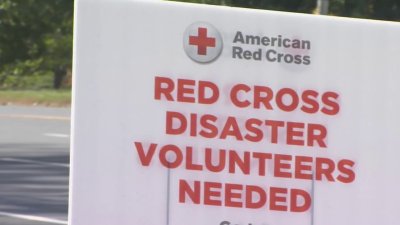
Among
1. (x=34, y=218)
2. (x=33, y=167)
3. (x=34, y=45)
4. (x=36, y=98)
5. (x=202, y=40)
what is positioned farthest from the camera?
(x=34, y=45)

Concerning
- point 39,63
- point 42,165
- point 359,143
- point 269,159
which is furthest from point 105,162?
point 39,63

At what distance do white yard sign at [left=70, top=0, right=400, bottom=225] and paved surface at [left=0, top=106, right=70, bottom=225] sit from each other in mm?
4858

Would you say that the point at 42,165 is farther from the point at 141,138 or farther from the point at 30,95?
the point at 30,95

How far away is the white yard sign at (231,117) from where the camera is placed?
16.6 feet

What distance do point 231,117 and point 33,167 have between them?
9649 millimetres

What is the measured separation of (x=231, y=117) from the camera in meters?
5.16

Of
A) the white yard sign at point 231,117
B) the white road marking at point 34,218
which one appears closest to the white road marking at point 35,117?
the white road marking at point 34,218

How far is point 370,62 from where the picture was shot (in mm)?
5102

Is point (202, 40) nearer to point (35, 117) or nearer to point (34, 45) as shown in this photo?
point (35, 117)

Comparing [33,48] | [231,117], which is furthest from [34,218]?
[33,48]

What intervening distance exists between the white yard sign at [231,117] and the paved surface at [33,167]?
191 inches

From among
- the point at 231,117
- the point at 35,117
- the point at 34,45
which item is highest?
the point at 231,117

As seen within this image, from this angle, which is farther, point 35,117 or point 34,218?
point 35,117

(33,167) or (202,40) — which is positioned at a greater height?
(202,40)
